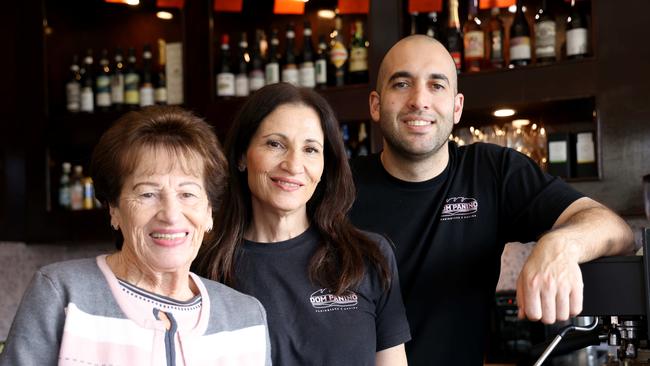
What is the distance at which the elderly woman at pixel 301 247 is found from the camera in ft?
4.89

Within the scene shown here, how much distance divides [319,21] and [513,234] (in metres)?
1.70

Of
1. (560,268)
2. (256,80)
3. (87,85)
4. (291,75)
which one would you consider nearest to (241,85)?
(256,80)

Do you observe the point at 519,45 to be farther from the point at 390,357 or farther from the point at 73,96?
the point at 73,96

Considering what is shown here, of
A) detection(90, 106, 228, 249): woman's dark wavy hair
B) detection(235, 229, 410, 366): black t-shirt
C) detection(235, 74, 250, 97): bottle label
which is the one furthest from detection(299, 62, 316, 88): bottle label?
detection(90, 106, 228, 249): woman's dark wavy hair

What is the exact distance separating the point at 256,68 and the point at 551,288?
2.17 metres

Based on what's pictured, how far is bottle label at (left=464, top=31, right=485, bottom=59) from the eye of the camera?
289cm

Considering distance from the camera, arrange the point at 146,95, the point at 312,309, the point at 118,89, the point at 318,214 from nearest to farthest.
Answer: the point at 312,309, the point at 318,214, the point at 146,95, the point at 118,89

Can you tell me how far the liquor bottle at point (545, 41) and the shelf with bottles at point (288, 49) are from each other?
1.92 feet

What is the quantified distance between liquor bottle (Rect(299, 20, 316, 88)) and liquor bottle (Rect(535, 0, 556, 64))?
775 mm

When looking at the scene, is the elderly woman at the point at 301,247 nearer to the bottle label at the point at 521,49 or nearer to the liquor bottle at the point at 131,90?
the bottle label at the point at 521,49

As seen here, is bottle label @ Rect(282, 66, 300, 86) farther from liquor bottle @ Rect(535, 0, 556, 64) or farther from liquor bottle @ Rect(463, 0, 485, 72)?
liquor bottle @ Rect(535, 0, 556, 64)

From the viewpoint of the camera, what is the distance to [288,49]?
10.7 feet

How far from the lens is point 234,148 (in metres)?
1.65

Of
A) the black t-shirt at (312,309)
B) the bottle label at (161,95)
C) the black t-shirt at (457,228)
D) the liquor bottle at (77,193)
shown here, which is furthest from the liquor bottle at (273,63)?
the black t-shirt at (312,309)
